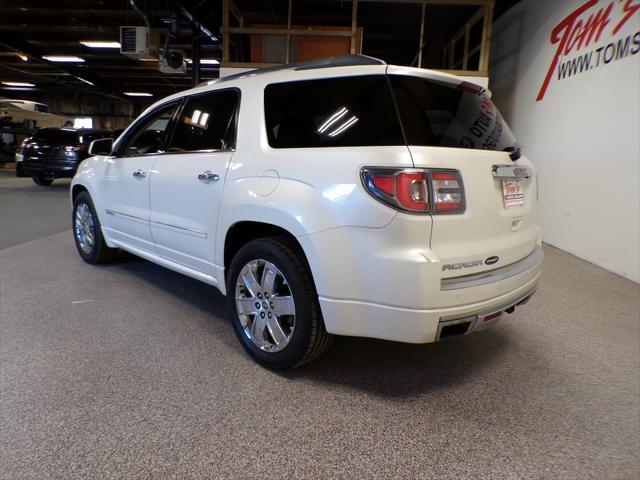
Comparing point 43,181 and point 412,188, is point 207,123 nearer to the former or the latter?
point 412,188

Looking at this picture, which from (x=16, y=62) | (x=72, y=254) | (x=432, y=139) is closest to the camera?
(x=432, y=139)

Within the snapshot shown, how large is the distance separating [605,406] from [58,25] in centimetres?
1404

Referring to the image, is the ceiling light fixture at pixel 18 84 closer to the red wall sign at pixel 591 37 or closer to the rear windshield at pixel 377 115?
the red wall sign at pixel 591 37

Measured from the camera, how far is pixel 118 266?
4.24 metres

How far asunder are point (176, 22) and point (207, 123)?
737 centimetres

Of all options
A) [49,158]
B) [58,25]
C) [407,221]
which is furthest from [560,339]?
[58,25]

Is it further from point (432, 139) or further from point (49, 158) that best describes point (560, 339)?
point (49, 158)

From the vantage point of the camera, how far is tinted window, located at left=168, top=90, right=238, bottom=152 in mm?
2525

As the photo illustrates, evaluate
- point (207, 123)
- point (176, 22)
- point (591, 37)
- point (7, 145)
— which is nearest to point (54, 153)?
point (176, 22)

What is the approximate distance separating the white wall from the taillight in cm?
373

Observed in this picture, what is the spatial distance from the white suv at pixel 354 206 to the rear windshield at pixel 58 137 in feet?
31.7

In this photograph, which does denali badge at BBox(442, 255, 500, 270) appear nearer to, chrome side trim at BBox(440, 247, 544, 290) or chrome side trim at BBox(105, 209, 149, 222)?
chrome side trim at BBox(440, 247, 544, 290)

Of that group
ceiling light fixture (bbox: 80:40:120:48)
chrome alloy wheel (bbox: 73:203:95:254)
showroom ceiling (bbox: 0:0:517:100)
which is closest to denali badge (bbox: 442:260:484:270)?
chrome alloy wheel (bbox: 73:203:95:254)

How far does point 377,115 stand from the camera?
6.19 feet
